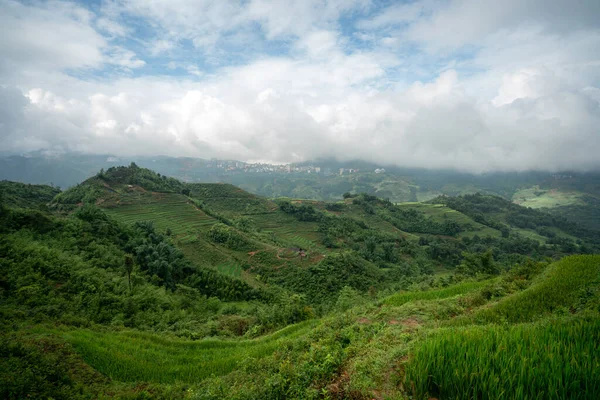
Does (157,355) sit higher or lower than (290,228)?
higher

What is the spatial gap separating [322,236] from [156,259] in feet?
151

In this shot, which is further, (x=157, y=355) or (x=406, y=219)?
(x=406, y=219)

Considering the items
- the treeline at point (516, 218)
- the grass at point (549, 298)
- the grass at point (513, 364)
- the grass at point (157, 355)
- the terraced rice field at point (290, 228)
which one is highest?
the grass at point (513, 364)

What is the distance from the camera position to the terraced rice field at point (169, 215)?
47250mm

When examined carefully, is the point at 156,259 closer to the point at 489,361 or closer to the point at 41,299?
the point at 41,299

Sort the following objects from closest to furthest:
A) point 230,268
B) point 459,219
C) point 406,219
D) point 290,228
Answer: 1. point 230,268
2. point 290,228
3. point 406,219
4. point 459,219

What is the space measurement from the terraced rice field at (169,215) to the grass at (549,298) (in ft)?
141

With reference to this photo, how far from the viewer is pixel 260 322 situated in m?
16.9

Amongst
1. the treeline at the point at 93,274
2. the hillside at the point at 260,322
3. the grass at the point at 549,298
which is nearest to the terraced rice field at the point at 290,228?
the hillside at the point at 260,322

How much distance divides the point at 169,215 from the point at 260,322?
4360cm

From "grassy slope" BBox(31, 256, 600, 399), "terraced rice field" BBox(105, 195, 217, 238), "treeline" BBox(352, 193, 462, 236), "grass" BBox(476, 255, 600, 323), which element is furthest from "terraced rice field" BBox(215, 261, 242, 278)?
"treeline" BBox(352, 193, 462, 236)

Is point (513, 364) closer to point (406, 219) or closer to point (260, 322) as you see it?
point (260, 322)

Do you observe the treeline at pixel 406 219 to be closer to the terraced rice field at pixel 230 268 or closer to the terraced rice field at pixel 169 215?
the terraced rice field at pixel 169 215

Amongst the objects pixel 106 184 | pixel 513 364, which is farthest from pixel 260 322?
pixel 106 184
